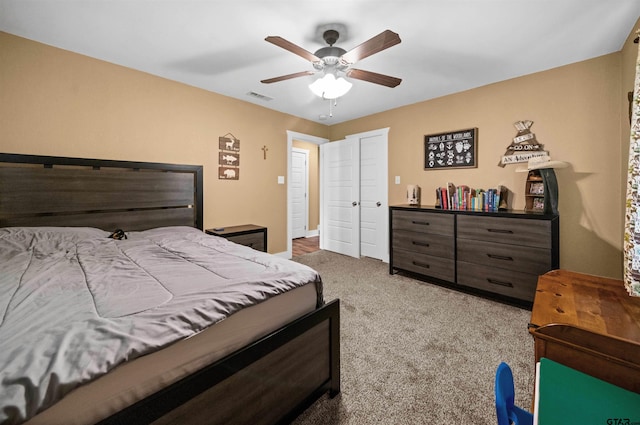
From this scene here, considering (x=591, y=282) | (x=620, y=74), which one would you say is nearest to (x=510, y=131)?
(x=620, y=74)

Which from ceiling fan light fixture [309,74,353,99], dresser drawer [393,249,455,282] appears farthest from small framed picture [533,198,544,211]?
ceiling fan light fixture [309,74,353,99]

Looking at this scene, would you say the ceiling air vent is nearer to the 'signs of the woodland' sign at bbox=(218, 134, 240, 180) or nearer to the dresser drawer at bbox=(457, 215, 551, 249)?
the 'signs of the woodland' sign at bbox=(218, 134, 240, 180)

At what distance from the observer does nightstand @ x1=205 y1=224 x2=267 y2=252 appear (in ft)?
10.4

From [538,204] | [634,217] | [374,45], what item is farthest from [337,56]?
[538,204]

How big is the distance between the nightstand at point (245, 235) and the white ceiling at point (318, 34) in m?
1.78

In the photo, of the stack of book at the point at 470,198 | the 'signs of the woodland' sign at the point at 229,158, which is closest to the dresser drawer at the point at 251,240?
the 'signs of the woodland' sign at the point at 229,158

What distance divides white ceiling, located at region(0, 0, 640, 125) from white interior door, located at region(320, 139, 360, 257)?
6.03 feet

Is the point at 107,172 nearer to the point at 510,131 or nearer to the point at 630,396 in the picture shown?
the point at 630,396

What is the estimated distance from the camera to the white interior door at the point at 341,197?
461cm

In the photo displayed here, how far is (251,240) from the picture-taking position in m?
3.38

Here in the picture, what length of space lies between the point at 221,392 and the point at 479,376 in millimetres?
1551

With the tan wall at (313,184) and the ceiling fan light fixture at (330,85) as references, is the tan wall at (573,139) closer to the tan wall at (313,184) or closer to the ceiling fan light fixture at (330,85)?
the ceiling fan light fixture at (330,85)

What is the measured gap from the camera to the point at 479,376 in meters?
1.65

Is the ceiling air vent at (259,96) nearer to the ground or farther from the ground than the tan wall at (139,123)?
farther from the ground
